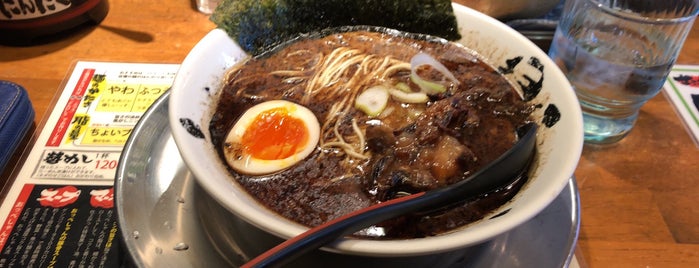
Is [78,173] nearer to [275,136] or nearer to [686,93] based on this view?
[275,136]

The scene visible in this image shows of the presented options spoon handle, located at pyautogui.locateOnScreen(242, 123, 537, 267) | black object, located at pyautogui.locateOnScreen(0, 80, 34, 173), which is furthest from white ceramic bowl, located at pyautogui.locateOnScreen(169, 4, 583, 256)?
black object, located at pyautogui.locateOnScreen(0, 80, 34, 173)

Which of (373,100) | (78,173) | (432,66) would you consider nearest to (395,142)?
(373,100)

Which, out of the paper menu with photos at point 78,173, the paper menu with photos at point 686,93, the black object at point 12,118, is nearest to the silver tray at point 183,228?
the paper menu with photos at point 78,173

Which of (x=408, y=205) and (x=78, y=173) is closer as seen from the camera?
(x=408, y=205)

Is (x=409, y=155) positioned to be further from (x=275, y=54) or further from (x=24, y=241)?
(x=24, y=241)

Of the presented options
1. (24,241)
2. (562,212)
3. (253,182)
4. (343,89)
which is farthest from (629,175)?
(24,241)

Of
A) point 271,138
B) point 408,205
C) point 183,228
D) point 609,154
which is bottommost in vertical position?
point 609,154

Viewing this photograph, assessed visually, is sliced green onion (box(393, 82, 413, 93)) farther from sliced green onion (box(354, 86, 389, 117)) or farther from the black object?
the black object

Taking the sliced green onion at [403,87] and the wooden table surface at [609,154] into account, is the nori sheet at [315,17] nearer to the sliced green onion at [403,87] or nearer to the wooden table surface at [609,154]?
the sliced green onion at [403,87]
